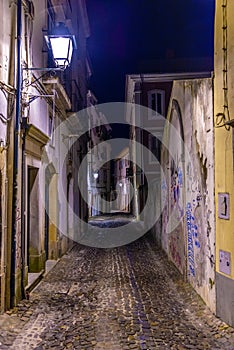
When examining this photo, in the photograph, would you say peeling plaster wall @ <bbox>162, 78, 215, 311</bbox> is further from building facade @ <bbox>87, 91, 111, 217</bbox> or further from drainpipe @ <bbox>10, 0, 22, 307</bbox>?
building facade @ <bbox>87, 91, 111, 217</bbox>

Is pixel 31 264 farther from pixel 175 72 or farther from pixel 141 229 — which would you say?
pixel 175 72

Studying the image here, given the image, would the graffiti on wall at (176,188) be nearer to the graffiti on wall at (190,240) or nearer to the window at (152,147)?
the graffiti on wall at (190,240)

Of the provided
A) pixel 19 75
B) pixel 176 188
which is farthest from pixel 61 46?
pixel 176 188

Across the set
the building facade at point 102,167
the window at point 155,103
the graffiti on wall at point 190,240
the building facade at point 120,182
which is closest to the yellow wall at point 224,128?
the graffiti on wall at point 190,240

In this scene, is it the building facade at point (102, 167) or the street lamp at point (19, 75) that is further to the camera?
the building facade at point (102, 167)

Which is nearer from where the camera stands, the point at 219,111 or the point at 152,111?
the point at 219,111

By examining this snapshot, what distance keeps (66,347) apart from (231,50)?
5076mm

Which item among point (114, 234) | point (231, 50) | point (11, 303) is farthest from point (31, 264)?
point (114, 234)

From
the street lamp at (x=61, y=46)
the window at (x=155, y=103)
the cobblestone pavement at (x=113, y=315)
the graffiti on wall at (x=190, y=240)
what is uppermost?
the window at (x=155, y=103)

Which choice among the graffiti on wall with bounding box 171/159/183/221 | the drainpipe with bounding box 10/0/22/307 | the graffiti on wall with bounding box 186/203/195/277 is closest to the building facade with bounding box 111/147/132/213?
the graffiti on wall with bounding box 171/159/183/221

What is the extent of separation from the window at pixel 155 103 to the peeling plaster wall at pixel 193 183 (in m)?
17.1

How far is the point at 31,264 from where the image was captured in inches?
380

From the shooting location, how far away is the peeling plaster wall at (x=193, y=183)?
696 centimetres

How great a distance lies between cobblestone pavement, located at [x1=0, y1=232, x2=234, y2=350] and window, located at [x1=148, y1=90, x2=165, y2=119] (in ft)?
64.0
